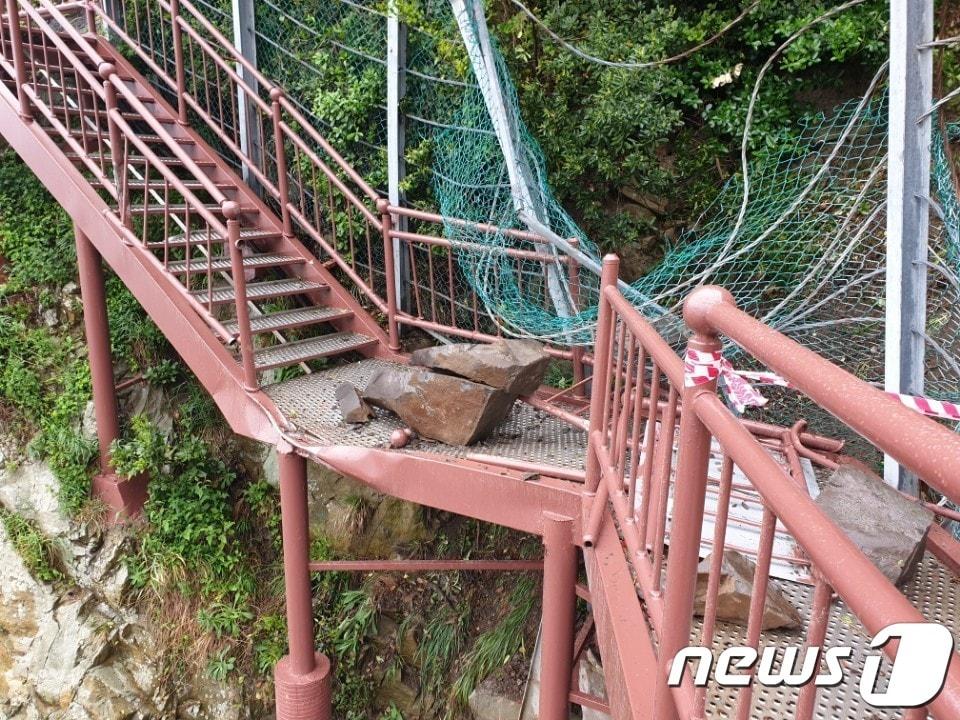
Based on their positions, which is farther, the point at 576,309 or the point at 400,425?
the point at 576,309

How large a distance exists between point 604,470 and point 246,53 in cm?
487

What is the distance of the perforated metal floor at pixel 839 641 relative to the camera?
5.29ft

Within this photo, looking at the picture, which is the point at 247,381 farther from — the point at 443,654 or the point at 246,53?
the point at 246,53

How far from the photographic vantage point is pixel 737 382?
126 inches

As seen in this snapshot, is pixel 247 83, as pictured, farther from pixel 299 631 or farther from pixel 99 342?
pixel 299 631

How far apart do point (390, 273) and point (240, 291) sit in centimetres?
113

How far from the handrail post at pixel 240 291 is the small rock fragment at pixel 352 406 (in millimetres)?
481

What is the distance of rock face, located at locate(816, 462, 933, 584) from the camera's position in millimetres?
2158

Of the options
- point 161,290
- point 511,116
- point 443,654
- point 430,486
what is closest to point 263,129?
point 161,290

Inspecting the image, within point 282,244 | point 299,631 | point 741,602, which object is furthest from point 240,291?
point 741,602

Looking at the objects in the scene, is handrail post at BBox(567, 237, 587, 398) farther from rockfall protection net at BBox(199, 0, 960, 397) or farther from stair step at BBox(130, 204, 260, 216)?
stair step at BBox(130, 204, 260, 216)

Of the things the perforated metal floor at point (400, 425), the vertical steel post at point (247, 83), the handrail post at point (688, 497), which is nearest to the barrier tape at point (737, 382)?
the handrail post at point (688, 497)

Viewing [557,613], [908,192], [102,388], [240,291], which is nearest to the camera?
[908,192]

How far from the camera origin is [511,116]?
396cm
